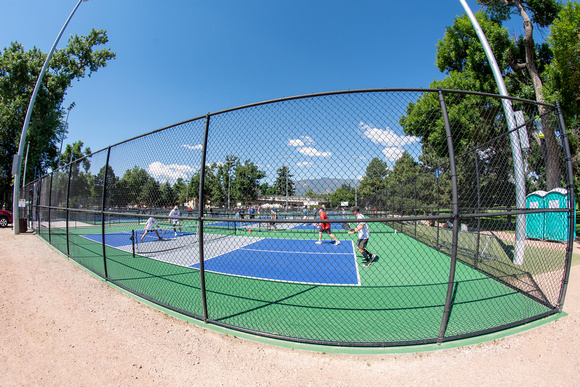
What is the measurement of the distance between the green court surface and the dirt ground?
30cm

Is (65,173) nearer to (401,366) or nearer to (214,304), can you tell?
(214,304)

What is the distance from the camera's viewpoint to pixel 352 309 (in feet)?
13.3

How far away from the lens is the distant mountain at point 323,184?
2.82m

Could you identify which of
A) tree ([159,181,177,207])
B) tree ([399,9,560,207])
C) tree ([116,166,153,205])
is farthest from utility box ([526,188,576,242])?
tree ([116,166,153,205])

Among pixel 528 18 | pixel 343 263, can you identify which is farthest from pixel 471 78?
pixel 343 263

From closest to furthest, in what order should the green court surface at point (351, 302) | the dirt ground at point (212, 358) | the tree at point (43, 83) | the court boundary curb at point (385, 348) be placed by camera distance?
1. the dirt ground at point (212, 358)
2. the court boundary curb at point (385, 348)
3. the green court surface at point (351, 302)
4. the tree at point (43, 83)

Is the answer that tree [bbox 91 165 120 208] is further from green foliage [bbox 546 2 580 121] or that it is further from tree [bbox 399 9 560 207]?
green foliage [bbox 546 2 580 121]

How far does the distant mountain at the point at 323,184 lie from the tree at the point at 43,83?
30428mm

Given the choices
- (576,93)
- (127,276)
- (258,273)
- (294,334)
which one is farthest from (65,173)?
(576,93)

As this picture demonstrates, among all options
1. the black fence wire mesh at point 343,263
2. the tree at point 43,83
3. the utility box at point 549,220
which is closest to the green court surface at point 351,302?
the black fence wire mesh at point 343,263

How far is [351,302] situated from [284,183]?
9.26 ft

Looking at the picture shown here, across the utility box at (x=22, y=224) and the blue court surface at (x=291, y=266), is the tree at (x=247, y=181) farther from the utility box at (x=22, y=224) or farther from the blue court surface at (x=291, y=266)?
the utility box at (x=22, y=224)

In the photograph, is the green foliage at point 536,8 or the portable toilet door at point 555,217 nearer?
the portable toilet door at point 555,217

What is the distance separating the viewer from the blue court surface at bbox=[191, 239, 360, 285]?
607 centimetres
